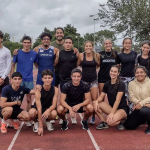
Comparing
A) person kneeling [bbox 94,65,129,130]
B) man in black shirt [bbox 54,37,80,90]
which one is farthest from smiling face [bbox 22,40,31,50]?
person kneeling [bbox 94,65,129,130]

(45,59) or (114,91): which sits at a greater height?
(45,59)

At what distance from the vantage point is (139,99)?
200 inches

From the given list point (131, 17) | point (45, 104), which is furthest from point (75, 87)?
point (131, 17)

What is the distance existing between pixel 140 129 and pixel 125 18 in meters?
12.6

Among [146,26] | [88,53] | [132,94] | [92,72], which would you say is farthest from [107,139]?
[146,26]

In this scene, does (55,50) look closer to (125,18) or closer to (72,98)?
(72,98)

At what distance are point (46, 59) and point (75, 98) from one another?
123 cm

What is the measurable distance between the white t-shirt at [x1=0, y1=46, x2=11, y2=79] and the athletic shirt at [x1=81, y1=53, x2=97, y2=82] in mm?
1700

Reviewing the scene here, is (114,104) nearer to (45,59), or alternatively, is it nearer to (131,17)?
(45,59)

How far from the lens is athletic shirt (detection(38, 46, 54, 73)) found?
225 inches

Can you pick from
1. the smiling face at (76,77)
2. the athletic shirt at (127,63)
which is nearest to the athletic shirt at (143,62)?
the athletic shirt at (127,63)

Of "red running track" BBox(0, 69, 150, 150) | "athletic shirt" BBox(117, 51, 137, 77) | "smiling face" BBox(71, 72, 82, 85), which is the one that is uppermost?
"athletic shirt" BBox(117, 51, 137, 77)

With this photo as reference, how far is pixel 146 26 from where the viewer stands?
1576cm

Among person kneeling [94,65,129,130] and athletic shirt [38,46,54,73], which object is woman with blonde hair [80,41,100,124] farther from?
athletic shirt [38,46,54,73]
